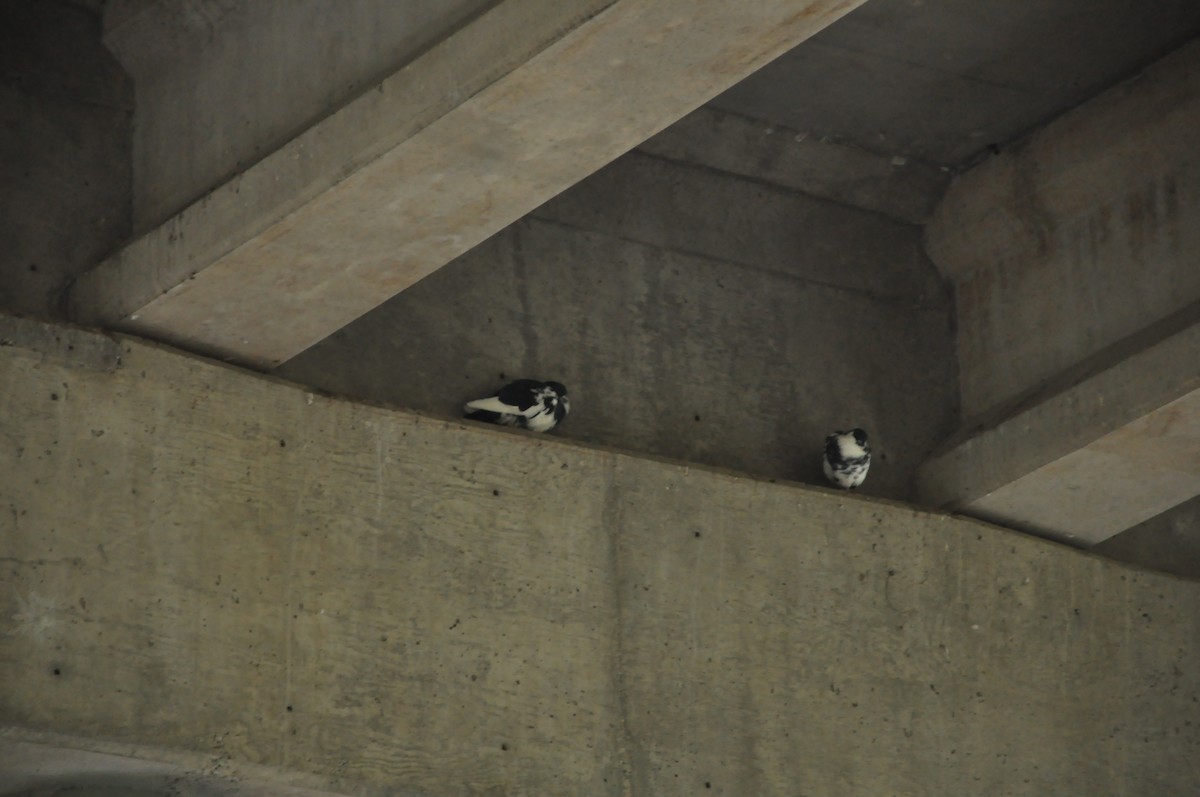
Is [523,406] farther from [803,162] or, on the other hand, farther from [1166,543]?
[1166,543]

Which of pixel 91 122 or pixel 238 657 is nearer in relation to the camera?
pixel 238 657

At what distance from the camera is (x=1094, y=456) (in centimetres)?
764

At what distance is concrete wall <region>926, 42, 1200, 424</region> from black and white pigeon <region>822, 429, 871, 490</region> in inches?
27.6

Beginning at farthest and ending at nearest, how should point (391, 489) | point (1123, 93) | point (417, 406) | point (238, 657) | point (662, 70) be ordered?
point (1123, 93) < point (417, 406) < point (391, 489) < point (238, 657) < point (662, 70)

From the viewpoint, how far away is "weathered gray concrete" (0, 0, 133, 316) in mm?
6637

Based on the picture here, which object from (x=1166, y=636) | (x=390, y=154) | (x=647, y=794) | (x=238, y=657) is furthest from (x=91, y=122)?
(x=1166, y=636)

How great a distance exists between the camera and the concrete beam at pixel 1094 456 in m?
7.37

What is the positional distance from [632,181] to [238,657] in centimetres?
293

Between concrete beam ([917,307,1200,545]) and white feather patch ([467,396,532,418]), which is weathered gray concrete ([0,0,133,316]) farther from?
concrete beam ([917,307,1200,545])

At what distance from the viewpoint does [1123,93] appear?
803 centimetres

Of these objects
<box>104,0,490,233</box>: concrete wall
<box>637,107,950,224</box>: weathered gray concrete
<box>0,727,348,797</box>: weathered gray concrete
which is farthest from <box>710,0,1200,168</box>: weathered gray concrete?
<box>0,727,348,797</box>: weathered gray concrete

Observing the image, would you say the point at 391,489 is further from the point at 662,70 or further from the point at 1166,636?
the point at 1166,636

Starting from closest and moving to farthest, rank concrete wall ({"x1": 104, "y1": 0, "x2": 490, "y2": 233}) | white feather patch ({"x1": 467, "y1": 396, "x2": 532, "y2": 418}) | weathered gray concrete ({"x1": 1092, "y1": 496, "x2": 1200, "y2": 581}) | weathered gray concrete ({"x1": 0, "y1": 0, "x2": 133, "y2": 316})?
concrete wall ({"x1": 104, "y1": 0, "x2": 490, "y2": 233}) < weathered gray concrete ({"x1": 0, "y1": 0, "x2": 133, "y2": 316}) < white feather patch ({"x1": 467, "y1": 396, "x2": 532, "y2": 418}) < weathered gray concrete ({"x1": 1092, "y1": 496, "x2": 1200, "y2": 581})

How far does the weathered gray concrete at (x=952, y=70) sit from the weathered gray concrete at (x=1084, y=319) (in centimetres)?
14
